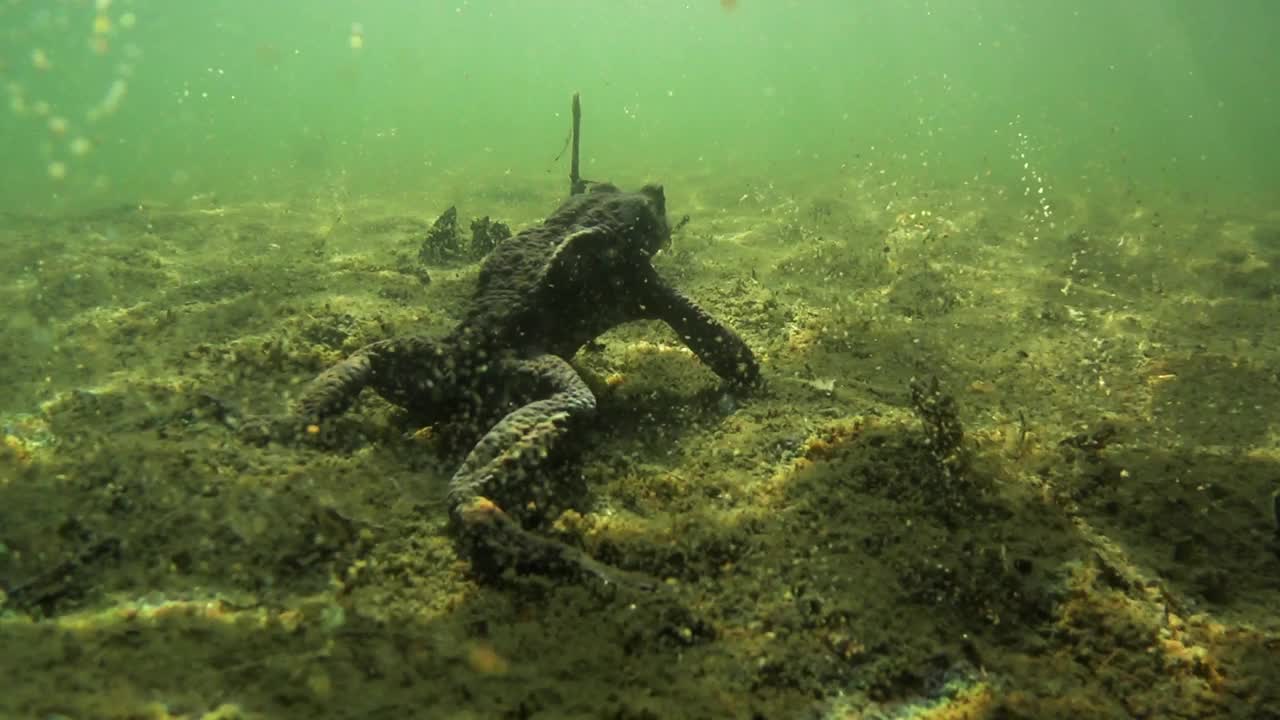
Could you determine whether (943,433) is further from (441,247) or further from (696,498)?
(441,247)

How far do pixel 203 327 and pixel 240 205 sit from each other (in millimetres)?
10113

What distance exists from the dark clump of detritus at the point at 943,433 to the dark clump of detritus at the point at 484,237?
7.48m

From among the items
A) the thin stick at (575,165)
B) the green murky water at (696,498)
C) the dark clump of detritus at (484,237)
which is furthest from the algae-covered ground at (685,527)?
the dark clump of detritus at (484,237)

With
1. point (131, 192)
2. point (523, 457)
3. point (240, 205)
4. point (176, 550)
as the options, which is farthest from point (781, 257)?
point (131, 192)

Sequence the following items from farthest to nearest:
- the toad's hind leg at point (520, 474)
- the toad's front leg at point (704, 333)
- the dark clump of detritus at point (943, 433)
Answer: the toad's front leg at point (704, 333) → the dark clump of detritus at point (943, 433) → the toad's hind leg at point (520, 474)

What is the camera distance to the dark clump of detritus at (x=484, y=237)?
10.3 metres

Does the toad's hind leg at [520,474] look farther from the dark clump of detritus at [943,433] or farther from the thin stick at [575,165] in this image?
the thin stick at [575,165]

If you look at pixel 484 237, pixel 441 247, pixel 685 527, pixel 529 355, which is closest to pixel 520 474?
pixel 685 527

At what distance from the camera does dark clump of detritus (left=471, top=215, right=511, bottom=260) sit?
10.3 m

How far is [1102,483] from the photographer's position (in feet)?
14.6

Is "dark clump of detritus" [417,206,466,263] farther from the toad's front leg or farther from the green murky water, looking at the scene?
the toad's front leg

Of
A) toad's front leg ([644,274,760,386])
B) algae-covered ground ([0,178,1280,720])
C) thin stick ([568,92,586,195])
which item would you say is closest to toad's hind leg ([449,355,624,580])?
algae-covered ground ([0,178,1280,720])

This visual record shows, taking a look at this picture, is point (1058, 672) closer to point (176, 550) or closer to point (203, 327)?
point (176, 550)

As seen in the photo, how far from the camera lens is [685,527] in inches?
153
